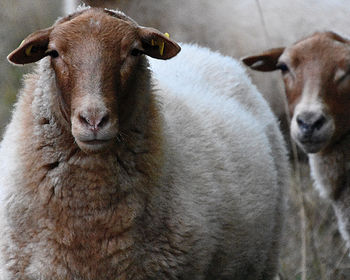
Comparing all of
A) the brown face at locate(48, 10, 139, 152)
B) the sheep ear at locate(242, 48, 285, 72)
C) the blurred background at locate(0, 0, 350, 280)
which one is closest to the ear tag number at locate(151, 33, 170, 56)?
the brown face at locate(48, 10, 139, 152)

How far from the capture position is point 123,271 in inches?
146

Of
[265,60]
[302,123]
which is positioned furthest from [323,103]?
[265,60]

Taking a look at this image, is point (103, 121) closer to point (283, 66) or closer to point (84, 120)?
point (84, 120)

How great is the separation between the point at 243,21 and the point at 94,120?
3311mm

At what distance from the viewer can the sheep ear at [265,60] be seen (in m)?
5.64

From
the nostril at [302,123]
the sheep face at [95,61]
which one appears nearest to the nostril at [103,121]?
the sheep face at [95,61]

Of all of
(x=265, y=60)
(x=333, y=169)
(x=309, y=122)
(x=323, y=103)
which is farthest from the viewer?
(x=265, y=60)

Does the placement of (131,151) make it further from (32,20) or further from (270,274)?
(32,20)

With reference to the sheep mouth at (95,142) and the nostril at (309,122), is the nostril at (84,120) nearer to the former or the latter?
the sheep mouth at (95,142)

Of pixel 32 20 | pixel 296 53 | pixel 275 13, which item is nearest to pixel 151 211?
pixel 296 53

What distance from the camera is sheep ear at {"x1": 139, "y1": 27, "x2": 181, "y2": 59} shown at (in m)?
3.77

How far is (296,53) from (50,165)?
2.33 m

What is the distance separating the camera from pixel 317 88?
5.17 metres

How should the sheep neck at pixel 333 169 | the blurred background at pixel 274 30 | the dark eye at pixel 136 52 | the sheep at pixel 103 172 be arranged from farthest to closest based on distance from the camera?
the blurred background at pixel 274 30, the sheep neck at pixel 333 169, the dark eye at pixel 136 52, the sheep at pixel 103 172
